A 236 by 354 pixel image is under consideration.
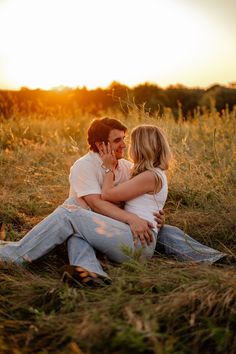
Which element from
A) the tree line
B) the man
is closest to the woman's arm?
the man

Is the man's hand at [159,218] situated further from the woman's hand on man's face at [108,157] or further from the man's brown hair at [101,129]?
the man's brown hair at [101,129]

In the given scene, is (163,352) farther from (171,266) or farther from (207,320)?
(171,266)

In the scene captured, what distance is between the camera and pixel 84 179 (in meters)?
3.93

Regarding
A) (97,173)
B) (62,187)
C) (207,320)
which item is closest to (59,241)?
(97,173)

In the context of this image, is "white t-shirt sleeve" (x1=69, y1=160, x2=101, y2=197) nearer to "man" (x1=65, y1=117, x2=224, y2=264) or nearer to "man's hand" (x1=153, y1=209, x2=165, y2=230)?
"man" (x1=65, y1=117, x2=224, y2=264)

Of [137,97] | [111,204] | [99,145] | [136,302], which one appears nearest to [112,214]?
[111,204]

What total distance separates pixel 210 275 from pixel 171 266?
2.02ft

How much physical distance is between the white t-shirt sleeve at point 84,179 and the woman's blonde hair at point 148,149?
1.03 feet

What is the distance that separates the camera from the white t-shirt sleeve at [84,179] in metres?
3.91

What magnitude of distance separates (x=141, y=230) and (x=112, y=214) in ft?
0.94

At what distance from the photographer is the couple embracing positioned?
3504 millimetres

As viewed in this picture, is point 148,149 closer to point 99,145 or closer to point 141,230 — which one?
point 99,145

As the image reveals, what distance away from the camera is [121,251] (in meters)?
3.48

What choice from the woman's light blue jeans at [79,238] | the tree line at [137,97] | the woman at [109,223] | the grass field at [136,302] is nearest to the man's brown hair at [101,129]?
the woman at [109,223]
